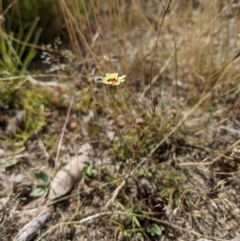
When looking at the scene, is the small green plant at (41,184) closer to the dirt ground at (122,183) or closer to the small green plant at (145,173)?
the dirt ground at (122,183)

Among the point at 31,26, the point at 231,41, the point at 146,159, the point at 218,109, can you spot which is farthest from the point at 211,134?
the point at 31,26

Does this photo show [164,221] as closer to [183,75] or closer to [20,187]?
[20,187]

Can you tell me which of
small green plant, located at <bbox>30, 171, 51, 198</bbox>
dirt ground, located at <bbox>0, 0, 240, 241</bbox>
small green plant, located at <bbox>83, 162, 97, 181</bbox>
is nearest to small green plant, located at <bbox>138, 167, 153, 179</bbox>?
dirt ground, located at <bbox>0, 0, 240, 241</bbox>

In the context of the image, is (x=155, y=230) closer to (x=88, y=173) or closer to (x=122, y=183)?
(x=122, y=183)

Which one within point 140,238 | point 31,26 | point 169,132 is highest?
point 31,26

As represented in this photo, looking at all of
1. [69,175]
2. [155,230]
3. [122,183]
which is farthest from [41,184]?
[155,230]

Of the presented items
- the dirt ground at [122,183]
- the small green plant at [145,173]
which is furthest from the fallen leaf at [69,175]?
the small green plant at [145,173]
